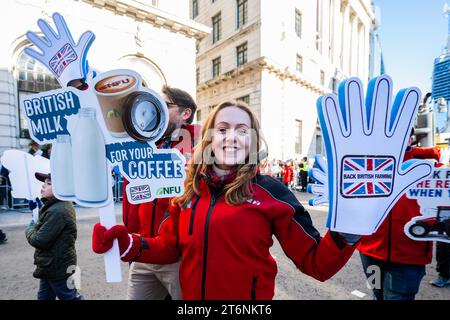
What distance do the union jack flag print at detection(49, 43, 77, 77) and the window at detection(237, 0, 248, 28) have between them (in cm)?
1927

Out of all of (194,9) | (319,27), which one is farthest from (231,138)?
(194,9)

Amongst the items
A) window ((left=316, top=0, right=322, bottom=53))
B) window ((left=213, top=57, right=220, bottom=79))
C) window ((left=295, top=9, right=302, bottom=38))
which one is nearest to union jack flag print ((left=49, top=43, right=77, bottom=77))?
window ((left=213, top=57, right=220, bottom=79))

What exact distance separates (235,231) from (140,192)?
0.57m

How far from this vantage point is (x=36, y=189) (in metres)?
2.16

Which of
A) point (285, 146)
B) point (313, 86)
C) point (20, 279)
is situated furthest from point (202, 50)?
point (20, 279)

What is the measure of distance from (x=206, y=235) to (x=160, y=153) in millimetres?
512

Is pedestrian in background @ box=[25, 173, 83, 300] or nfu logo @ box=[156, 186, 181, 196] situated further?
pedestrian in background @ box=[25, 173, 83, 300]

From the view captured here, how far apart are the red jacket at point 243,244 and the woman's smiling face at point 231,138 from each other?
8.3 inches

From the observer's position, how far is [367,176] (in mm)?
1115

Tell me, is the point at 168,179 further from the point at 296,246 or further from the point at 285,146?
the point at 285,146

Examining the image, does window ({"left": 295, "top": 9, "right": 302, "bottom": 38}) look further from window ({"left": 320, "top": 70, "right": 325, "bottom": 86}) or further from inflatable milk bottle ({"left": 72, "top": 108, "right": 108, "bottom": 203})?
inflatable milk bottle ({"left": 72, "top": 108, "right": 108, "bottom": 203})

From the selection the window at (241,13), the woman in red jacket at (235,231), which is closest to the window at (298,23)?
the window at (241,13)

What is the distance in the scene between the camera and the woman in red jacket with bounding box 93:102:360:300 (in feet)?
4.09

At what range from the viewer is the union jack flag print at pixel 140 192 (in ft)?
4.36
